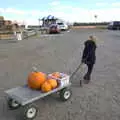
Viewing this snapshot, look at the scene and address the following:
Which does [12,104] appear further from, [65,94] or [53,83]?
[65,94]

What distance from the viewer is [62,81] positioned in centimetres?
583

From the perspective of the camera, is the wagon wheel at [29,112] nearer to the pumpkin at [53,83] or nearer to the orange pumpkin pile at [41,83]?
the orange pumpkin pile at [41,83]

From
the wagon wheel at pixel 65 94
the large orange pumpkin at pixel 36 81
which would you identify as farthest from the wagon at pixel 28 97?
the large orange pumpkin at pixel 36 81

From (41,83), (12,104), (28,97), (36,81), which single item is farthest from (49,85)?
(12,104)

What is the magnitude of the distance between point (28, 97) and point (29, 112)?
34cm

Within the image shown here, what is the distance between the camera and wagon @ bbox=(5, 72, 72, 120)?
4984 mm

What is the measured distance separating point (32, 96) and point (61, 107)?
83cm

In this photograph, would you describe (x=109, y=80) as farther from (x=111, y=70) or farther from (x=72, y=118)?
(x=72, y=118)

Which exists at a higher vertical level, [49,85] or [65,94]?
[49,85]

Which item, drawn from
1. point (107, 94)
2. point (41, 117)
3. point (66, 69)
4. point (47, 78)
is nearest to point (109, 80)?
point (107, 94)

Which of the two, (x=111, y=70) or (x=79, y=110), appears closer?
(x=79, y=110)

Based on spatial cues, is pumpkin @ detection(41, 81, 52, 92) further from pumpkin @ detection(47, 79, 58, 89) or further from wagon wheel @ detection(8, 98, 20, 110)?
wagon wheel @ detection(8, 98, 20, 110)

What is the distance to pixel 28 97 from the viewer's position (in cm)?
519

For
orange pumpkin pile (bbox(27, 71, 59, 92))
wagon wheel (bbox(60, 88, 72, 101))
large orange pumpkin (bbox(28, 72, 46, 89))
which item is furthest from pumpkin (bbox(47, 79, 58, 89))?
wagon wheel (bbox(60, 88, 72, 101))
